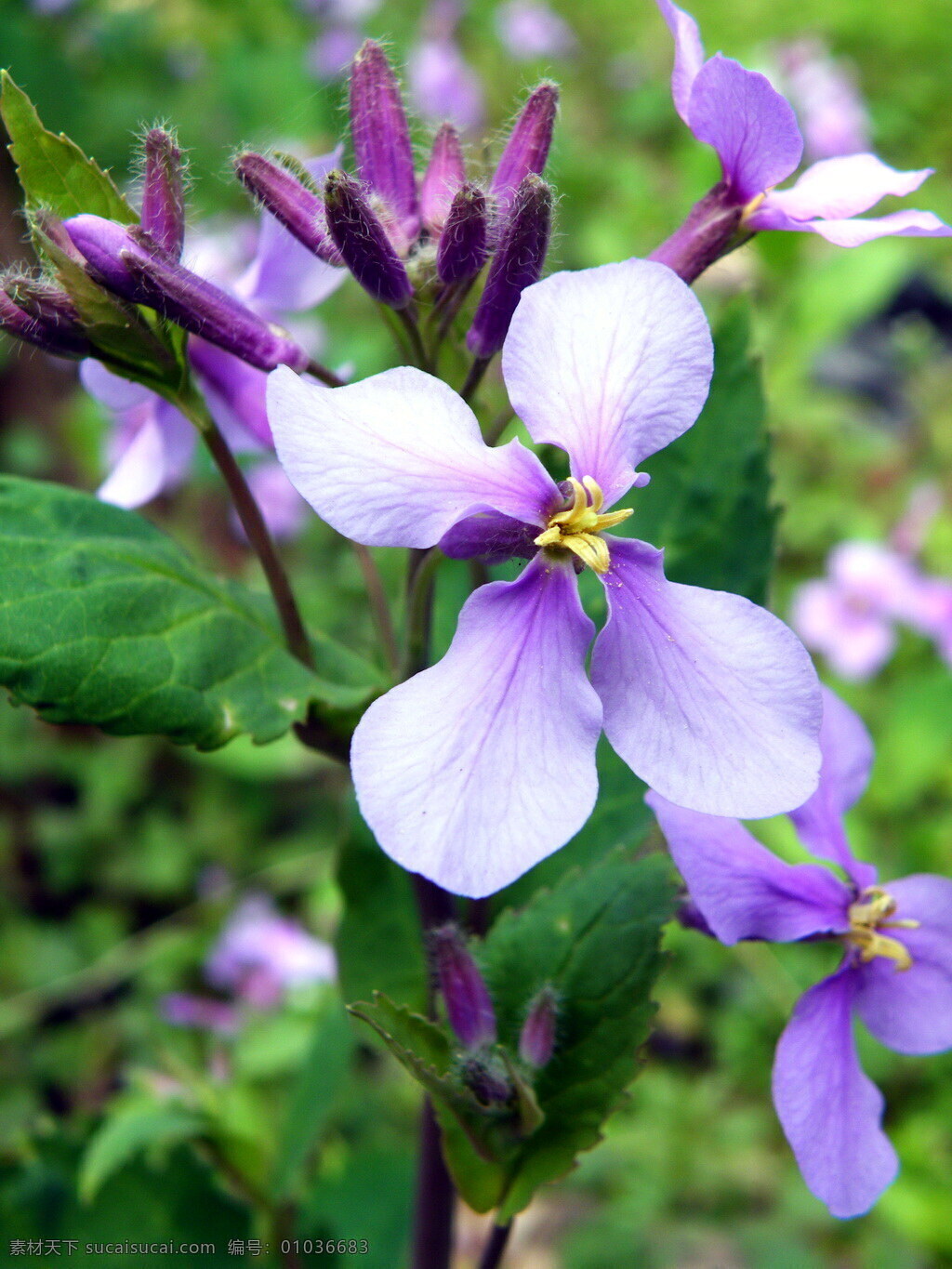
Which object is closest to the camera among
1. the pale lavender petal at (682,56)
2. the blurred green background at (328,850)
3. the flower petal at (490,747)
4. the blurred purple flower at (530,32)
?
the flower petal at (490,747)

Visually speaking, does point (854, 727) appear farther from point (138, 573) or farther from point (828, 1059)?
point (138, 573)

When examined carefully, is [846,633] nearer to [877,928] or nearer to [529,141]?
[877,928]

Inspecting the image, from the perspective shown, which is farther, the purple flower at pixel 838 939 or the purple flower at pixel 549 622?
the purple flower at pixel 838 939

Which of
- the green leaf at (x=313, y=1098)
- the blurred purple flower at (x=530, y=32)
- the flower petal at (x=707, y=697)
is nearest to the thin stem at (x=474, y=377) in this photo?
the flower petal at (x=707, y=697)

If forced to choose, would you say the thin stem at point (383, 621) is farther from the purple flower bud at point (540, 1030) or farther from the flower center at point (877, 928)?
the flower center at point (877, 928)

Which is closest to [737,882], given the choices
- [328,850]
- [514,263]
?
[514,263]

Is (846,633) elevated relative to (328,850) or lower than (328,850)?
elevated
